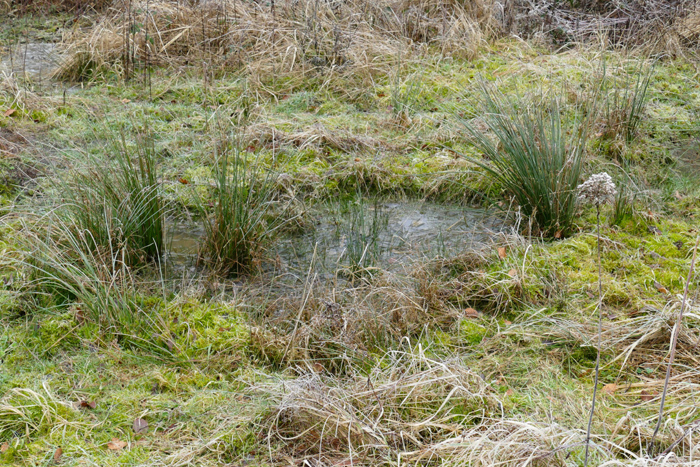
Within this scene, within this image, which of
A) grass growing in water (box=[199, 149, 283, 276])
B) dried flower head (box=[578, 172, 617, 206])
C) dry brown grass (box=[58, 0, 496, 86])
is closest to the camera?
dried flower head (box=[578, 172, 617, 206])

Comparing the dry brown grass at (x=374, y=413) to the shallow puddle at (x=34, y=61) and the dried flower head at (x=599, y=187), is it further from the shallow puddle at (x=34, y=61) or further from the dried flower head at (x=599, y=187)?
the shallow puddle at (x=34, y=61)

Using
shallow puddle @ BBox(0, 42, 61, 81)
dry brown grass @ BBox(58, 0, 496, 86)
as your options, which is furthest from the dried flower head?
shallow puddle @ BBox(0, 42, 61, 81)

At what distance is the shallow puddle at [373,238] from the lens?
4.04 metres

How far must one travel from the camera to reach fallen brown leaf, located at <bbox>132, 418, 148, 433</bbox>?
276cm

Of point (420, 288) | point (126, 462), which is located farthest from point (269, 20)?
point (126, 462)

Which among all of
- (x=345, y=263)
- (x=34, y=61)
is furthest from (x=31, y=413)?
(x=34, y=61)

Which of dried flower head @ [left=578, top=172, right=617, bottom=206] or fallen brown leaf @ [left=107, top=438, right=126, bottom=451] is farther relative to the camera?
fallen brown leaf @ [left=107, top=438, right=126, bottom=451]

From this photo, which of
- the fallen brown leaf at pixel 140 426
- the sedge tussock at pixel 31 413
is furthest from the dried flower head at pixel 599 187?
the sedge tussock at pixel 31 413

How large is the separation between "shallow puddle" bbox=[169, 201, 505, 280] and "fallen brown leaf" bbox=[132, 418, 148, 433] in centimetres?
134

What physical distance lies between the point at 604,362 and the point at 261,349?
1635 millimetres

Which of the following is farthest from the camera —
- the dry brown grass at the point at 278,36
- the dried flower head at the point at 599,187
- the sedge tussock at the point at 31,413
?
the dry brown grass at the point at 278,36

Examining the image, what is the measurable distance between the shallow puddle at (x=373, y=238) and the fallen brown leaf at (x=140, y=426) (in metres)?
1.34

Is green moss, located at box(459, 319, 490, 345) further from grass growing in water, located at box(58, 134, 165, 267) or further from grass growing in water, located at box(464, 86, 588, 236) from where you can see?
grass growing in water, located at box(58, 134, 165, 267)

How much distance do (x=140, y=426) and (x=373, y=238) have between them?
1893 millimetres
